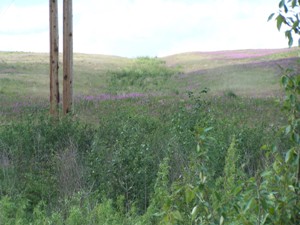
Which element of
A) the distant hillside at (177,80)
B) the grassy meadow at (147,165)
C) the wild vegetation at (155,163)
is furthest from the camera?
the distant hillside at (177,80)

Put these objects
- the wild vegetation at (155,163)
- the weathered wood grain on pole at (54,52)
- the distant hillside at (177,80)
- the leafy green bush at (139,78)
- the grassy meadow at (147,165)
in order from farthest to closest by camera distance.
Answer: the leafy green bush at (139,78) → the distant hillside at (177,80) → the weathered wood grain on pole at (54,52) → the grassy meadow at (147,165) → the wild vegetation at (155,163)

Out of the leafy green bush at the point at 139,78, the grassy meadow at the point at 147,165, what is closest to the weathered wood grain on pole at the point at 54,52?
the grassy meadow at the point at 147,165

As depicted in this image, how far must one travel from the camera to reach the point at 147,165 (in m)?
10.8

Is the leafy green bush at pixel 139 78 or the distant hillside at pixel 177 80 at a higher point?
the distant hillside at pixel 177 80

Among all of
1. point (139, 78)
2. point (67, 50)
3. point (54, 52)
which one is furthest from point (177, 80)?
point (67, 50)

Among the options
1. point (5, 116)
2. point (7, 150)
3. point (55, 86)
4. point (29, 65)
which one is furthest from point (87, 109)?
point (29, 65)

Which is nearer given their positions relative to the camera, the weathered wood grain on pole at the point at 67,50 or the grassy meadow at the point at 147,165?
the grassy meadow at the point at 147,165

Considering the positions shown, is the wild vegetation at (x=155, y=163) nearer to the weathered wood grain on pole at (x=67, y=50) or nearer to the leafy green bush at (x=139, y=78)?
the weathered wood grain on pole at (x=67, y=50)

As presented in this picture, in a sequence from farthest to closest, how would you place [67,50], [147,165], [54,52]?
[54,52]
[67,50]
[147,165]

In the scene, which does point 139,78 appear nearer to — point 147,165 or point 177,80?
point 177,80

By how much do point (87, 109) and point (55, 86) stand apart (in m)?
5.20

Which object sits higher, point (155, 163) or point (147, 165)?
point (147, 165)

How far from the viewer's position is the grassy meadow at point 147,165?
A: 500 cm

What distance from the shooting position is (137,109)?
22875mm
